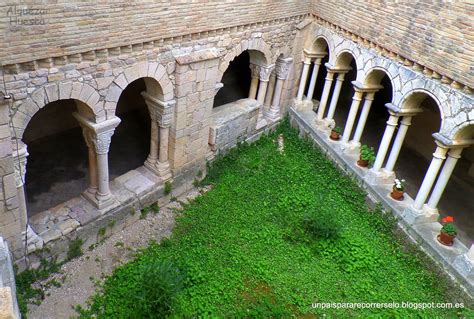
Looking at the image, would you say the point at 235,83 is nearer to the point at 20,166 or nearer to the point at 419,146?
the point at 419,146

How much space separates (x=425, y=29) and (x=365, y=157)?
11.3 ft

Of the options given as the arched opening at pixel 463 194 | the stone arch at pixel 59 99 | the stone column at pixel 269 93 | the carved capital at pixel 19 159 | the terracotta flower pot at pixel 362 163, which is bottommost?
the arched opening at pixel 463 194

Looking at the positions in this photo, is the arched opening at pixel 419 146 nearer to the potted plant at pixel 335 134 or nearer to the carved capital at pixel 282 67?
the potted plant at pixel 335 134

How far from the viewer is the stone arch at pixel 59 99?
258 inches

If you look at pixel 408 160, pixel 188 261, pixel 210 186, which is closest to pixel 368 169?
pixel 408 160

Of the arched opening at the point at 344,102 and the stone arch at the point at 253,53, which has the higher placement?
the stone arch at the point at 253,53

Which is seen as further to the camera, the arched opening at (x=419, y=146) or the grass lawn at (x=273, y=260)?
the arched opening at (x=419, y=146)

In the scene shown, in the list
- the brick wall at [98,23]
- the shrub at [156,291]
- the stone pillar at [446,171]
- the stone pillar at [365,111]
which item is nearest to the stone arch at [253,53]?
the brick wall at [98,23]

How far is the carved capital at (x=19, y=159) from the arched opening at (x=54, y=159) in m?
2.01

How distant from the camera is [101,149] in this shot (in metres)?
8.09

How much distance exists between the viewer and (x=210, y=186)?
10.8 meters

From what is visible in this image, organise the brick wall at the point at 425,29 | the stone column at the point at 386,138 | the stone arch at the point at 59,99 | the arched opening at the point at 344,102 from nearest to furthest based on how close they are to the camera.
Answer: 1. the stone arch at the point at 59,99
2. the brick wall at the point at 425,29
3. the stone column at the point at 386,138
4. the arched opening at the point at 344,102

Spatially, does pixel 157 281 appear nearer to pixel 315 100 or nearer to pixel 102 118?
pixel 102 118

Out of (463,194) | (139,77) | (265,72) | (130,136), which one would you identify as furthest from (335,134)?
(139,77)
